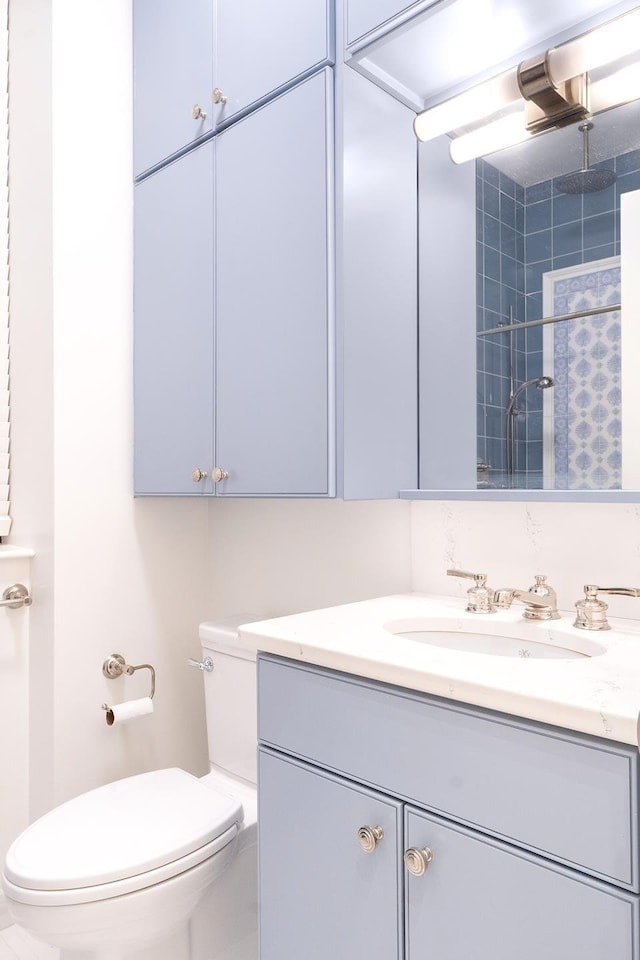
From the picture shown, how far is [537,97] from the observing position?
130 centimetres

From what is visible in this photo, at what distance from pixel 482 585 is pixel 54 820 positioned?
1.01m

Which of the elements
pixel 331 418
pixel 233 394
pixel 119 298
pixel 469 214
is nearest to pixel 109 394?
pixel 119 298

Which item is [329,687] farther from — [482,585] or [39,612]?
[39,612]

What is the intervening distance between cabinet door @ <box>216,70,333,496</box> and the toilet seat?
695 mm

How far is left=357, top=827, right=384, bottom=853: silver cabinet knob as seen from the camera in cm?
95

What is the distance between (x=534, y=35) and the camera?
1.29 m

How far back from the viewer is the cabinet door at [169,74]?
5.22ft

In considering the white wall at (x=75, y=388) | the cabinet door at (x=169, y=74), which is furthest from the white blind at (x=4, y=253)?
the cabinet door at (x=169, y=74)

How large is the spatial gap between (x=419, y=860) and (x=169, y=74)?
6.01ft

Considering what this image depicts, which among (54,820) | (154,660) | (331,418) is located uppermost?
(331,418)

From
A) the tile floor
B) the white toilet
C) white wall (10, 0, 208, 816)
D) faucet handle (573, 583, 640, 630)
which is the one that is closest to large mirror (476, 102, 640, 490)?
faucet handle (573, 583, 640, 630)

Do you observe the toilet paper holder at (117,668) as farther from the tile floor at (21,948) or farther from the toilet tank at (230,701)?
the tile floor at (21,948)

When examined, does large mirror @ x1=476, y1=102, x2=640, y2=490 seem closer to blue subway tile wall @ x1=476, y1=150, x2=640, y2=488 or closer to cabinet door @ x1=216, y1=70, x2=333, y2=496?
blue subway tile wall @ x1=476, y1=150, x2=640, y2=488

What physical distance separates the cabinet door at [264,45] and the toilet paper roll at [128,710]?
147cm
